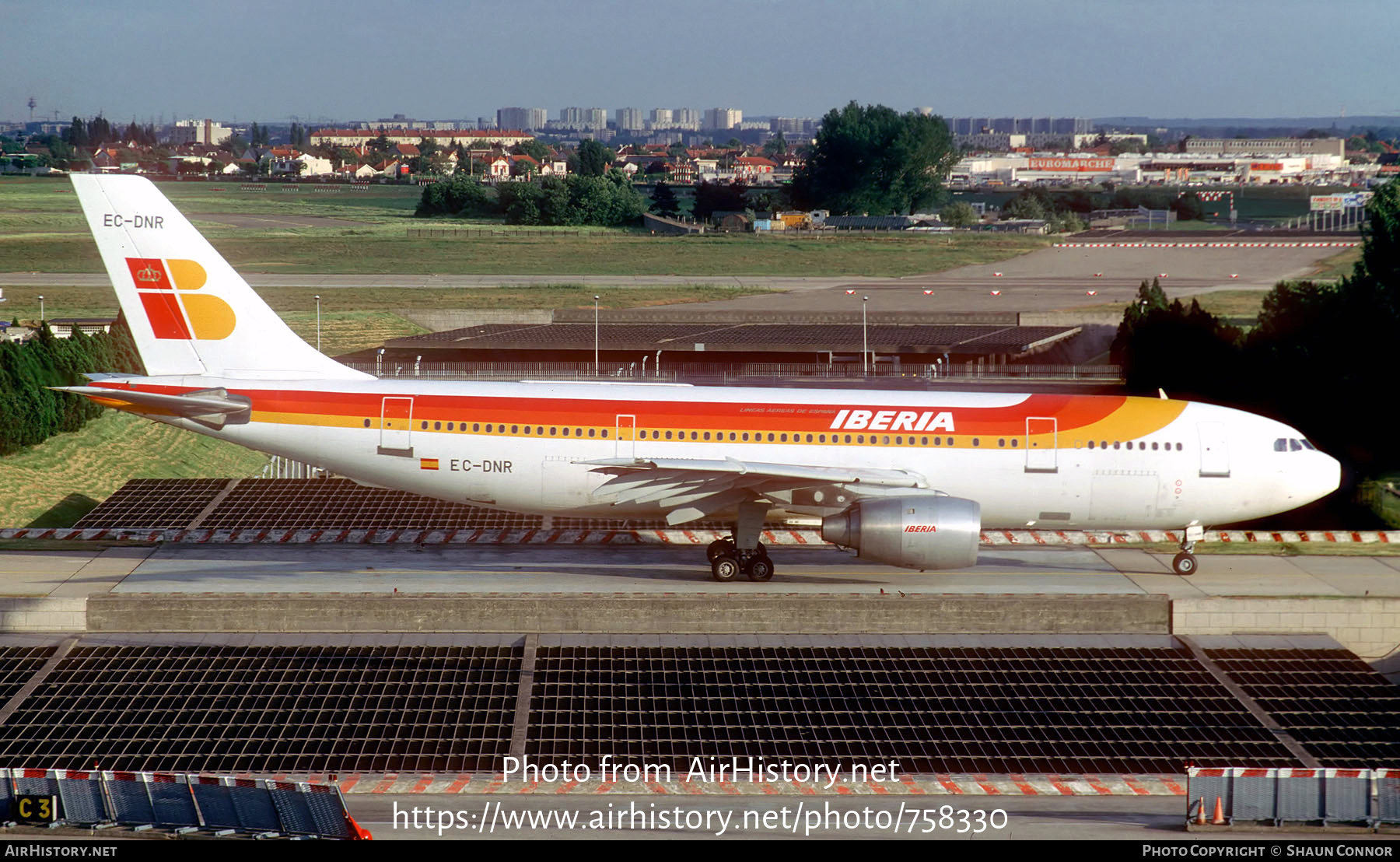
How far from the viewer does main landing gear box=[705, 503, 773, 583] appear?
31.2 metres

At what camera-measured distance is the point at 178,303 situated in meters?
30.9

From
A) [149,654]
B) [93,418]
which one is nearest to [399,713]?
[149,654]

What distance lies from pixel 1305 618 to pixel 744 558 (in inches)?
497

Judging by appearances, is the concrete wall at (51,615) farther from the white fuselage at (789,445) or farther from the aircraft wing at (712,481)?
the aircraft wing at (712,481)

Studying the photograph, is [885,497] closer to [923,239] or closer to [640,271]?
[640,271]

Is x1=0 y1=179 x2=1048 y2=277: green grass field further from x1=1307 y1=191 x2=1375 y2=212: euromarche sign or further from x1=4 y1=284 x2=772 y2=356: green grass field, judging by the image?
x1=1307 y1=191 x2=1375 y2=212: euromarche sign

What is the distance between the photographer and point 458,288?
9594cm

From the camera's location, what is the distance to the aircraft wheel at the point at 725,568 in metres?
31.3

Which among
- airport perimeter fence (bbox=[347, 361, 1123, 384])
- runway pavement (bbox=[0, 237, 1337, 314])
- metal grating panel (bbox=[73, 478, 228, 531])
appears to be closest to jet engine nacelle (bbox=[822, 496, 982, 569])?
metal grating panel (bbox=[73, 478, 228, 531])

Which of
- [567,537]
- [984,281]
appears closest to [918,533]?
[567,537]

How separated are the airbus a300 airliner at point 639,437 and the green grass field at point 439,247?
7233 centimetres

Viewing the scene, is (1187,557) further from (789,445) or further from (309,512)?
(309,512)

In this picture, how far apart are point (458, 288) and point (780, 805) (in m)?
78.1

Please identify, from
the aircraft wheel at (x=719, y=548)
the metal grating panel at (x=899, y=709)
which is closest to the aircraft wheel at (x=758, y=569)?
the aircraft wheel at (x=719, y=548)
